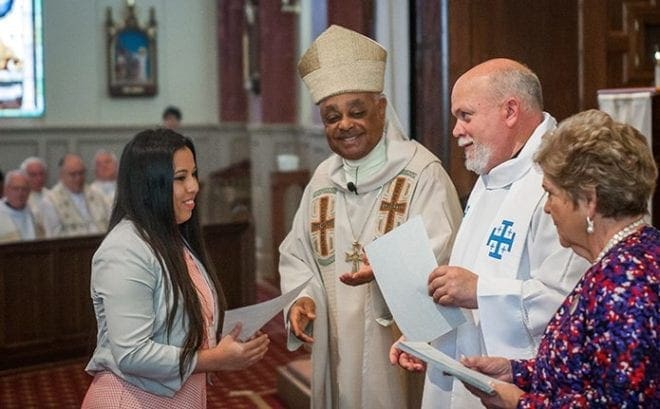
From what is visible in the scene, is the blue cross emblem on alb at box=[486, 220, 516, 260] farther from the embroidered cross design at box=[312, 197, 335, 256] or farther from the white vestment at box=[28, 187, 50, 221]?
the white vestment at box=[28, 187, 50, 221]

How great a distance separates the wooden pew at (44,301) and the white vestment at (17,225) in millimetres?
658

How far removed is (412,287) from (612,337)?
99cm

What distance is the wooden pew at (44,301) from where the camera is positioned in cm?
762

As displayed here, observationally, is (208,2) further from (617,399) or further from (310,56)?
(617,399)

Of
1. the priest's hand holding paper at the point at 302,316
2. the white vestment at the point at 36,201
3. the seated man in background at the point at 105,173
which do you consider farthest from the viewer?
the seated man in background at the point at 105,173

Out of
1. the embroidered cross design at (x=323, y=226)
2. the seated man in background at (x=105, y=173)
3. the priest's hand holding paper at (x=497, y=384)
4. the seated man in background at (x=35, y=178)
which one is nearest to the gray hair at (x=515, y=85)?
the priest's hand holding paper at (x=497, y=384)

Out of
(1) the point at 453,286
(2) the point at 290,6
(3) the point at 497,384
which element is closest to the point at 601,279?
(3) the point at 497,384

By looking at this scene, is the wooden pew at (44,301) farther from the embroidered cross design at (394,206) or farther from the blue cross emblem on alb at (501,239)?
the blue cross emblem on alb at (501,239)

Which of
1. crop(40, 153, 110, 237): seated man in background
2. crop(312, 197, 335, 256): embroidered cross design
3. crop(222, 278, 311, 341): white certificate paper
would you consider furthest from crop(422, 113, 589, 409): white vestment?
crop(40, 153, 110, 237): seated man in background

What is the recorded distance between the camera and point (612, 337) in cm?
207

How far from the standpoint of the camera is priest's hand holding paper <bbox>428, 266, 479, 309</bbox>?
291 cm

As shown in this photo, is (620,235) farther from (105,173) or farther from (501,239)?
→ (105,173)

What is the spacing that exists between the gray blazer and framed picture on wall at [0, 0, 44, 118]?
10.4 meters

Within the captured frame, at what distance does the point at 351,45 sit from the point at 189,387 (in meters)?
1.57
